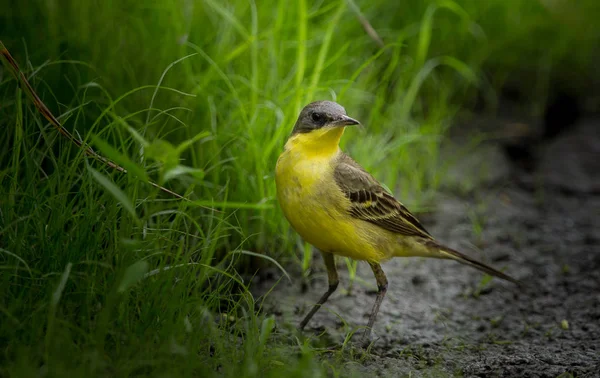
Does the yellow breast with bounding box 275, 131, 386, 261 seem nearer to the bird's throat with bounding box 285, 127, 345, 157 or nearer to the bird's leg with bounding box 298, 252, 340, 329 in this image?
the bird's throat with bounding box 285, 127, 345, 157

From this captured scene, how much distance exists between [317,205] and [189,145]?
42.6 inches

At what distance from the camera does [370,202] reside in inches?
173

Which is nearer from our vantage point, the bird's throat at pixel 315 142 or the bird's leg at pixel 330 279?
the bird's throat at pixel 315 142

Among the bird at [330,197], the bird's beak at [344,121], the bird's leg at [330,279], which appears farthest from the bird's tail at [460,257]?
the bird's beak at [344,121]

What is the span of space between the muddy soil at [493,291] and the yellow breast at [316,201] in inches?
21.3

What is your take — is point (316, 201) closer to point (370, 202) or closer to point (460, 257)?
point (370, 202)

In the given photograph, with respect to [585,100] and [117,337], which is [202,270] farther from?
[585,100]

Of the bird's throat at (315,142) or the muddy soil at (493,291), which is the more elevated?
the bird's throat at (315,142)

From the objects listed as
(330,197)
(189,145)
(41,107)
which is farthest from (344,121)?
(41,107)

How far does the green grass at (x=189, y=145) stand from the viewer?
330 cm

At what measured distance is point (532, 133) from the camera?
25.7ft

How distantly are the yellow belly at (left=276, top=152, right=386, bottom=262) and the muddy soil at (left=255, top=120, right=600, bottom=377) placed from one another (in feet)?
1.78

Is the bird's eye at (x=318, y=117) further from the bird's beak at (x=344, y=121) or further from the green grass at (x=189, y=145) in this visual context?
the green grass at (x=189, y=145)

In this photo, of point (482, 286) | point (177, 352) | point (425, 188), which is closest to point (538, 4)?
point (425, 188)
